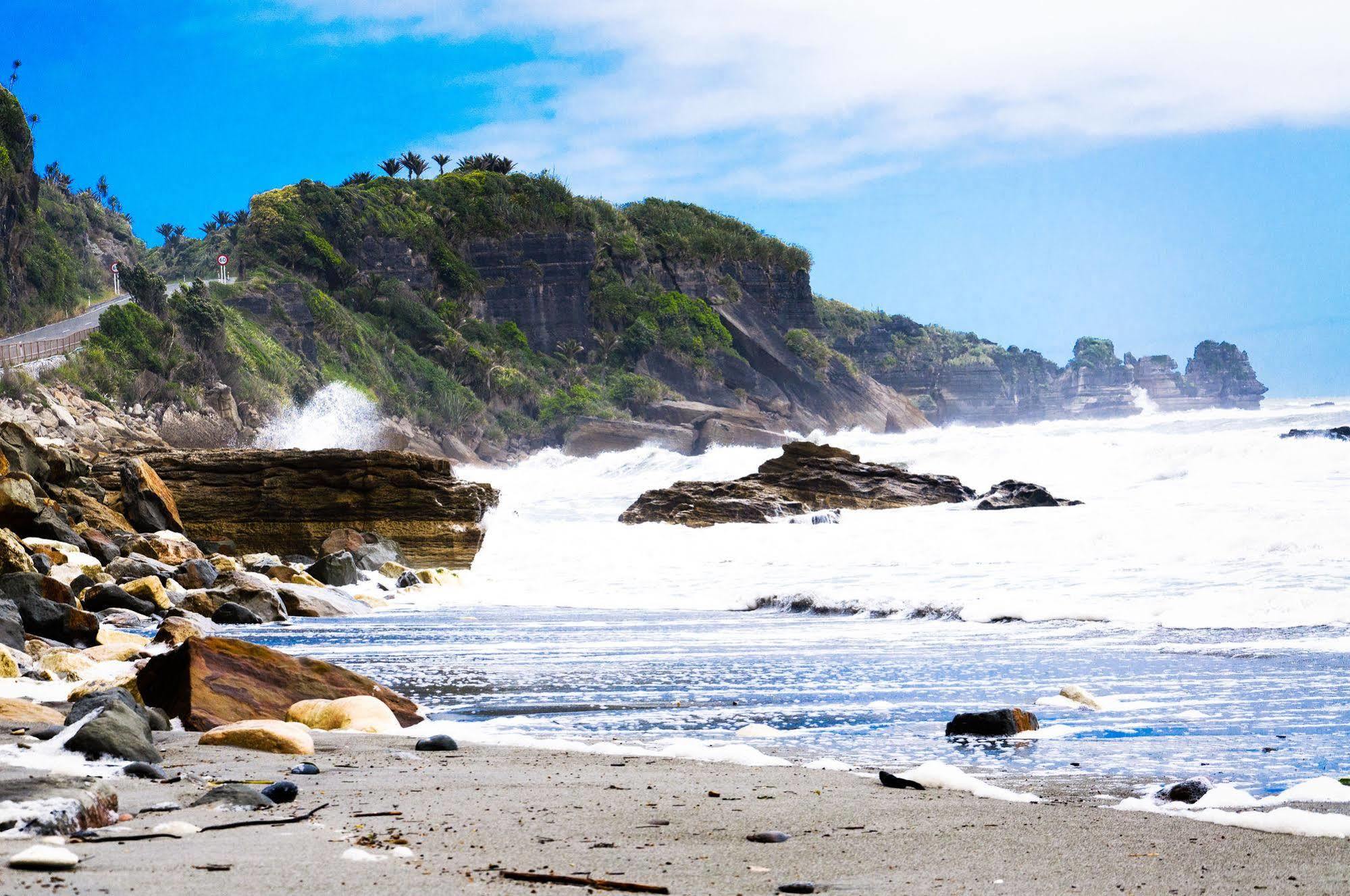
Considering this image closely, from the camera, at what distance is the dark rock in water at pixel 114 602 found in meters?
11.8

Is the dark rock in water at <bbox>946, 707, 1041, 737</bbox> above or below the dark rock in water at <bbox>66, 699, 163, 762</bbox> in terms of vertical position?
below

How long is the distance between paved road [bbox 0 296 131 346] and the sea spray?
26.3 feet

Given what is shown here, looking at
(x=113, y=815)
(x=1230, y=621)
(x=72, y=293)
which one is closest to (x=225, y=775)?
(x=113, y=815)

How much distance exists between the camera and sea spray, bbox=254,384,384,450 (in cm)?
5281

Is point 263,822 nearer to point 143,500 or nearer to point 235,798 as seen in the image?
point 235,798

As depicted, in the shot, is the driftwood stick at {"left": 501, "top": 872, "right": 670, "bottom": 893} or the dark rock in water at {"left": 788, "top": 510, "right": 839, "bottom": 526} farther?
the dark rock in water at {"left": 788, "top": 510, "right": 839, "bottom": 526}

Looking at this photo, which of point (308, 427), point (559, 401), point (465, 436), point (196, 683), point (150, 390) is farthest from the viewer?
point (559, 401)

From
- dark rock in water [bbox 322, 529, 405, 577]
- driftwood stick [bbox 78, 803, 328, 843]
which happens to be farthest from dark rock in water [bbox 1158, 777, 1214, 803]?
dark rock in water [bbox 322, 529, 405, 577]

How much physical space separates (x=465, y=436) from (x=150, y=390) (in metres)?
21.8

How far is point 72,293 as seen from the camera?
Answer: 5888 centimetres

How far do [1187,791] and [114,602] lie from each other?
10165 millimetres

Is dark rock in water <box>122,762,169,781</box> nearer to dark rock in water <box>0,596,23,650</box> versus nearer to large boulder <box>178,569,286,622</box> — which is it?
dark rock in water <box>0,596,23,650</box>

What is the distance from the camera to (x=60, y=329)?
52344mm

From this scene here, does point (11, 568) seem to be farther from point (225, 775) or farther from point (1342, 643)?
point (1342, 643)
